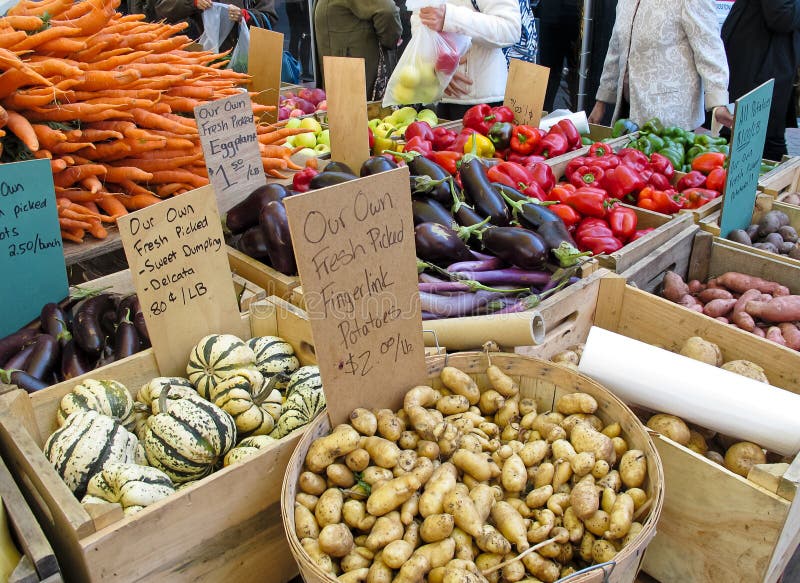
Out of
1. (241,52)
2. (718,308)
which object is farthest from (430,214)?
(241,52)

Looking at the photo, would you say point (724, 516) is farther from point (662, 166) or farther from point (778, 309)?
point (662, 166)

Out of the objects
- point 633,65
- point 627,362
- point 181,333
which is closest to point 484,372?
point 627,362

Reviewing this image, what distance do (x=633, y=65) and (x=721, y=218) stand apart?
2.18m

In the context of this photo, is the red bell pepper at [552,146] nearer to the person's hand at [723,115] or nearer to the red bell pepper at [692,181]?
the red bell pepper at [692,181]

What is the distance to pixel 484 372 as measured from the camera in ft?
5.49

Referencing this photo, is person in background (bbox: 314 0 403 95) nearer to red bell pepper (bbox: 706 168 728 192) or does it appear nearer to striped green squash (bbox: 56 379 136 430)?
red bell pepper (bbox: 706 168 728 192)

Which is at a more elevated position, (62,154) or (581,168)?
(62,154)

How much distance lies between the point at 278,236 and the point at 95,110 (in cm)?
108

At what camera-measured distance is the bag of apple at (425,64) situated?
14.1ft

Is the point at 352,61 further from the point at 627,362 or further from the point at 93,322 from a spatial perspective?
the point at 627,362

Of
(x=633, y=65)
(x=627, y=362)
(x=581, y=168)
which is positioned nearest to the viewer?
(x=627, y=362)

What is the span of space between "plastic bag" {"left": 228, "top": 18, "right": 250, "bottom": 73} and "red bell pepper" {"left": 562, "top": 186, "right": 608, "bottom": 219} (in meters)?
3.57

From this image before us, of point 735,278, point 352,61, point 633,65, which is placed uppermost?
point 352,61

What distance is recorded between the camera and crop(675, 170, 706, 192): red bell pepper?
3318mm
